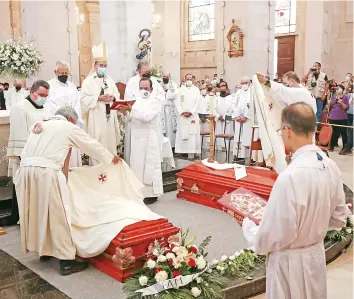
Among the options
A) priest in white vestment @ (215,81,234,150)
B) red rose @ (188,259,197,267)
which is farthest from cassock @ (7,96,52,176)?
priest in white vestment @ (215,81,234,150)

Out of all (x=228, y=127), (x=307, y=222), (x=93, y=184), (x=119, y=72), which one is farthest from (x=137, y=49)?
(x=307, y=222)

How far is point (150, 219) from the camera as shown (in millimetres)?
4840

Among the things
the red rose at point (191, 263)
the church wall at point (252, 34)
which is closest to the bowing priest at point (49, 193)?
the red rose at point (191, 263)

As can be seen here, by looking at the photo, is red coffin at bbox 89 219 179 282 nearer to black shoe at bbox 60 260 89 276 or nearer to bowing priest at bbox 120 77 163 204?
black shoe at bbox 60 260 89 276

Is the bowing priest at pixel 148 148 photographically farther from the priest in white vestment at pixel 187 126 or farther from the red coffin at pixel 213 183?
the priest in white vestment at pixel 187 126

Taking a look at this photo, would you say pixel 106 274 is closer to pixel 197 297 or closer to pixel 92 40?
pixel 197 297

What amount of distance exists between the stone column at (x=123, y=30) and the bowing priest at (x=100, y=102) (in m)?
2.19

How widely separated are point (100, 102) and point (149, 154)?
108 cm

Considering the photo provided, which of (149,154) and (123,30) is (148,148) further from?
(123,30)

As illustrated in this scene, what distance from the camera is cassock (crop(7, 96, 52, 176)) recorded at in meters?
5.90

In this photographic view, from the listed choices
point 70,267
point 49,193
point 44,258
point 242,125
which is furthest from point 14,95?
point 70,267

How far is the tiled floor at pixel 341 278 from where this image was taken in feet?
15.0

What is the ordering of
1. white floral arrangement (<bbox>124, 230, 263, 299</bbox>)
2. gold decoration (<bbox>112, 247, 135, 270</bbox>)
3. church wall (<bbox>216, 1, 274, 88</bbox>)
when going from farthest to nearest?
church wall (<bbox>216, 1, 274, 88</bbox>), gold decoration (<bbox>112, 247, 135, 270</bbox>), white floral arrangement (<bbox>124, 230, 263, 299</bbox>)

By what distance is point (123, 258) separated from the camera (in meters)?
4.37
